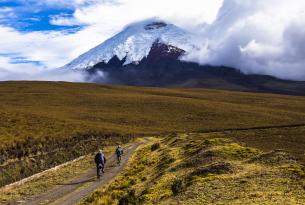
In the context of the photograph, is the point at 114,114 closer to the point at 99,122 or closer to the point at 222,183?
the point at 99,122

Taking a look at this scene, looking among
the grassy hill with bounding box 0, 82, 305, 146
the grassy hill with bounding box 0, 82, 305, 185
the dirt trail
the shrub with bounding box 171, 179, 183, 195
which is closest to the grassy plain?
the shrub with bounding box 171, 179, 183, 195

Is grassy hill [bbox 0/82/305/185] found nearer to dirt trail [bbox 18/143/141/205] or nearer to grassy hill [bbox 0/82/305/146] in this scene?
grassy hill [bbox 0/82/305/146]

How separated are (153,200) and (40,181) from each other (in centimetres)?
1621

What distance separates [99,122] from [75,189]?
64995 millimetres

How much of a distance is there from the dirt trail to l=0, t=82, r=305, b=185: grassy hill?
9.05 meters

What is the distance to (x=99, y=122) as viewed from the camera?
9550 centimetres

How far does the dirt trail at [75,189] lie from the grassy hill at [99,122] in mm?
9050

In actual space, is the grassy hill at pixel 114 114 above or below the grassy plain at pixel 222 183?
below

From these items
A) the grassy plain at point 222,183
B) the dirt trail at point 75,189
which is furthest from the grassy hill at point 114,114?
the grassy plain at point 222,183

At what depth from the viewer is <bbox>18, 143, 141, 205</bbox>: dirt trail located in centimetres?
2764

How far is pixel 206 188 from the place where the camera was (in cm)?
2131

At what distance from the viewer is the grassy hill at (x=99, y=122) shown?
56.3 meters

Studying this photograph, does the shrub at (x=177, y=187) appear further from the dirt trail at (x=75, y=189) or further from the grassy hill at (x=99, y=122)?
the grassy hill at (x=99, y=122)

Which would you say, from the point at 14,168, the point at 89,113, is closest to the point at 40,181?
the point at 14,168
